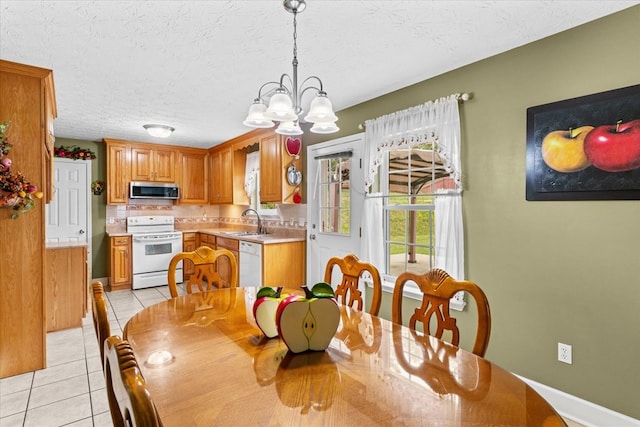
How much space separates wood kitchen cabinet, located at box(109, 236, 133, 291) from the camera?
5211 mm

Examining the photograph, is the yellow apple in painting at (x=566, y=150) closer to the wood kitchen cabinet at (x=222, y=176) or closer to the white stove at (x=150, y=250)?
the wood kitchen cabinet at (x=222, y=176)

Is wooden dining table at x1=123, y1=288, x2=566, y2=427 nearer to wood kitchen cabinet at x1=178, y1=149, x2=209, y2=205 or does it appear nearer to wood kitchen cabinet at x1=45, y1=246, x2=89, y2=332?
wood kitchen cabinet at x1=45, y1=246, x2=89, y2=332

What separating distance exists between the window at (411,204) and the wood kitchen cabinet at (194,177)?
156 inches

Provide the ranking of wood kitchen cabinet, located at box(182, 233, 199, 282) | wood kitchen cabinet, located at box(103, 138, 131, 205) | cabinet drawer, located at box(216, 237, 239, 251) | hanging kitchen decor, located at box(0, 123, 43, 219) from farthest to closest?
wood kitchen cabinet, located at box(182, 233, 199, 282)
wood kitchen cabinet, located at box(103, 138, 131, 205)
cabinet drawer, located at box(216, 237, 239, 251)
hanging kitchen decor, located at box(0, 123, 43, 219)

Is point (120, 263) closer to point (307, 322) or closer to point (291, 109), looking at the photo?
point (291, 109)

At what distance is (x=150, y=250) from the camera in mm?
5422

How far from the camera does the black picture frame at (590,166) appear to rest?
1918mm

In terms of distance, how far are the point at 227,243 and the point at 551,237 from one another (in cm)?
401

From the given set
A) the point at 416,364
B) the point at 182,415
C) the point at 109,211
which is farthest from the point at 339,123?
the point at 109,211

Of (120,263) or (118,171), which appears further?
(118,171)

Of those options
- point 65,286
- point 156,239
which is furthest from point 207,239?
point 65,286

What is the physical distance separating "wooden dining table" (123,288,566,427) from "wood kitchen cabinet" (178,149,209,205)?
4897 millimetres

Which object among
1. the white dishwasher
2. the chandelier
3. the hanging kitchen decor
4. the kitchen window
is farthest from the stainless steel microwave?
the chandelier

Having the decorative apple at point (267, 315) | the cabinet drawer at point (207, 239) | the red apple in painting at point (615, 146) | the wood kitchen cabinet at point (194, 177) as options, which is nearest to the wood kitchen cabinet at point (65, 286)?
the cabinet drawer at point (207, 239)
